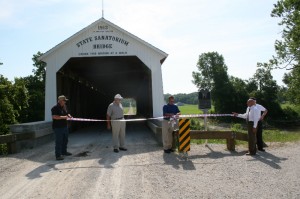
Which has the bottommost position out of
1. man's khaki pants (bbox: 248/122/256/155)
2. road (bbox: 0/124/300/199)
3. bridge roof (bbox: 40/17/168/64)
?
road (bbox: 0/124/300/199)

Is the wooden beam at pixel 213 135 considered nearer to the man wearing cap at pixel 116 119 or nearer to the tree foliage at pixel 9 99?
the man wearing cap at pixel 116 119

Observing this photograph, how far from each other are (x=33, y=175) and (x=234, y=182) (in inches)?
166

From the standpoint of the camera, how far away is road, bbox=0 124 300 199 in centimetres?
Result: 620

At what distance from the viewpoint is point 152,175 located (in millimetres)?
7469

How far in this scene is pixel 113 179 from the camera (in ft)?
23.4

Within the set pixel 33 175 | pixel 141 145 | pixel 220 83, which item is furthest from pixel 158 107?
pixel 220 83

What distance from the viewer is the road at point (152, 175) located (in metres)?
6.20

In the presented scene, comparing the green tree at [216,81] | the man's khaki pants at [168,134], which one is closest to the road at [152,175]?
the man's khaki pants at [168,134]

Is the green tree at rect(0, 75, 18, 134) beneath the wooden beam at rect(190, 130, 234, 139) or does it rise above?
above

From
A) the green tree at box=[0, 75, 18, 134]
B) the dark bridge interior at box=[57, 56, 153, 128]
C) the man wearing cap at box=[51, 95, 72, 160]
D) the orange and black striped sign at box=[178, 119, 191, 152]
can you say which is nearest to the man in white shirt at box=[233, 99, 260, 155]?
the orange and black striped sign at box=[178, 119, 191, 152]

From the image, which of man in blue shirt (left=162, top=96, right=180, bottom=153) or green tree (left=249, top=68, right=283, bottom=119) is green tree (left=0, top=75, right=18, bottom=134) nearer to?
man in blue shirt (left=162, top=96, right=180, bottom=153)

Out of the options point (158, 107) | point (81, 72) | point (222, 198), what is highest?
point (81, 72)

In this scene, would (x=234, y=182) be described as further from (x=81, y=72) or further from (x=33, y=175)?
(x=81, y=72)

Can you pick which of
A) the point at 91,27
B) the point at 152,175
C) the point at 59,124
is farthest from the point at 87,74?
the point at 152,175
